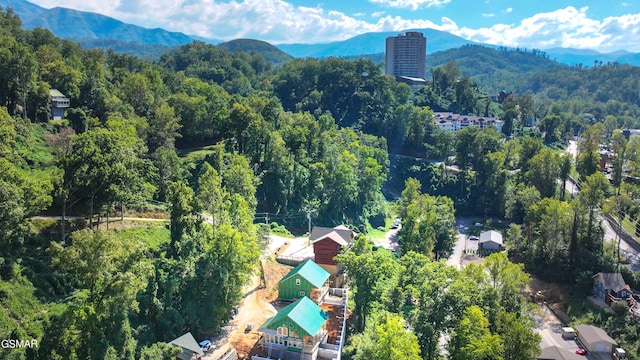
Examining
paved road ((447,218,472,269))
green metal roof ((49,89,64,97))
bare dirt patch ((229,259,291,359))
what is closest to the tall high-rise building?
paved road ((447,218,472,269))

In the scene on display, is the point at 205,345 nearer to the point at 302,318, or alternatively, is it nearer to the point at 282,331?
the point at 282,331

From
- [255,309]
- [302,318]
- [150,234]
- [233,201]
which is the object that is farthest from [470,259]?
[150,234]

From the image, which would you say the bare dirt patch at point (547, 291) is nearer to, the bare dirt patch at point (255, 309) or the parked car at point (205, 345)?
the bare dirt patch at point (255, 309)

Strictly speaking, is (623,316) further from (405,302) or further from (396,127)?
(396,127)

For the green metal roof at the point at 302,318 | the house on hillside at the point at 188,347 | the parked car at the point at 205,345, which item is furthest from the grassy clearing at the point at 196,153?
the house on hillside at the point at 188,347

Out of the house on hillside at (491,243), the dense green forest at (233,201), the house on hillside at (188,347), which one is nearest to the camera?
the dense green forest at (233,201)
